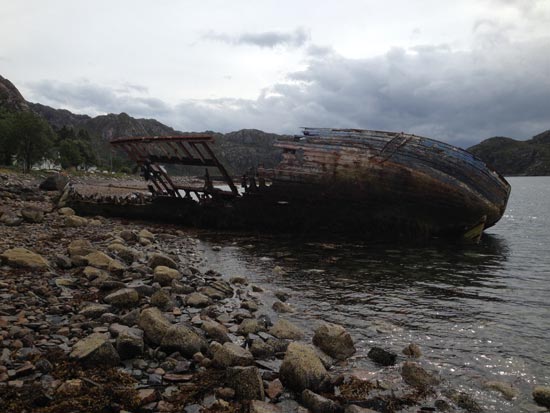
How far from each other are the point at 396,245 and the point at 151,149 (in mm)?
16358

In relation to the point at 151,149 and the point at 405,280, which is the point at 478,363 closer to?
the point at 405,280

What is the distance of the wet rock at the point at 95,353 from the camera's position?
195 inches

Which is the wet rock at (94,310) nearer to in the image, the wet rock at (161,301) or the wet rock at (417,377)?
the wet rock at (161,301)

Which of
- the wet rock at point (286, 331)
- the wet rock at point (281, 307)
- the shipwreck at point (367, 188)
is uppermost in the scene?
the shipwreck at point (367, 188)

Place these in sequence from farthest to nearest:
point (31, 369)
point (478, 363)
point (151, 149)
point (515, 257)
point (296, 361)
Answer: point (151, 149) < point (515, 257) < point (478, 363) < point (296, 361) < point (31, 369)

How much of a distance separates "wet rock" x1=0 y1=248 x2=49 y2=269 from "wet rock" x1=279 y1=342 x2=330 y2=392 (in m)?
6.58

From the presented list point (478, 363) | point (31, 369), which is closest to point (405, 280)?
point (478, 363)

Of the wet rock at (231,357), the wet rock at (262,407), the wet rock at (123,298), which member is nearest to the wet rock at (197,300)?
the wet rock at (123,298)

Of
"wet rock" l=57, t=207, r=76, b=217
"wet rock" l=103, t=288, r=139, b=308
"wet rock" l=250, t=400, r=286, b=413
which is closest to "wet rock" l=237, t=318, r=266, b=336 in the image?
"wet rock" l=103, t=288, r=139, b=308

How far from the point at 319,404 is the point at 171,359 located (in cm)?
210

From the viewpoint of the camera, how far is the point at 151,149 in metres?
25.2

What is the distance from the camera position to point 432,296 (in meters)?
10.4

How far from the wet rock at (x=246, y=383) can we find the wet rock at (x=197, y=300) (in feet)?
11.0

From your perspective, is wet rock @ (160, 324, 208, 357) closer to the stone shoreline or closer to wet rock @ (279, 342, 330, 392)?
the stone shoreline
